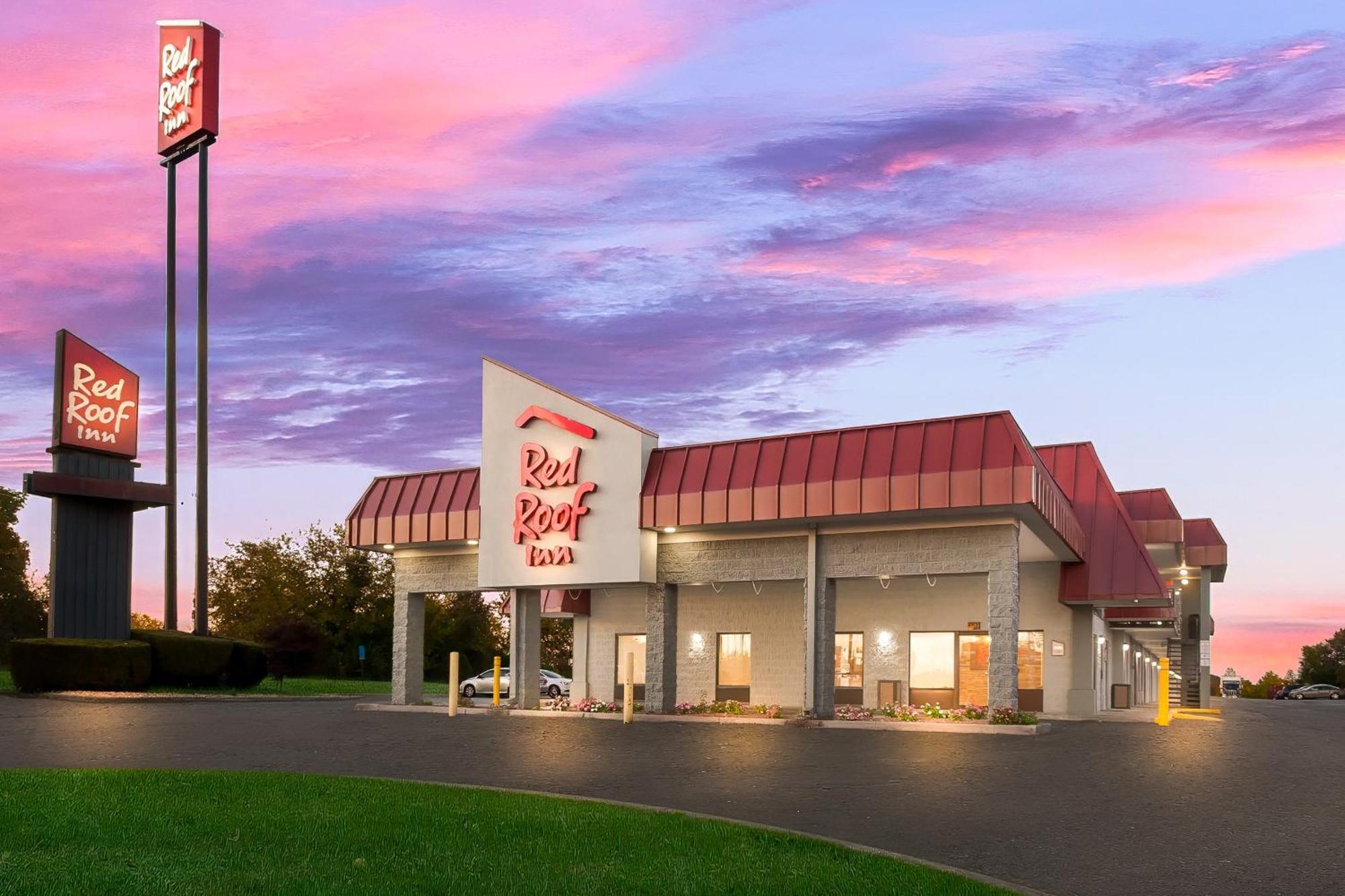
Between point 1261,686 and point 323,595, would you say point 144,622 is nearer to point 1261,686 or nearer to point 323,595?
point 323,595

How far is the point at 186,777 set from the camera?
48.3 feet

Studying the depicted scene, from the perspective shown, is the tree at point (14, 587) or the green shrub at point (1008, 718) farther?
the tree at point (14, 587)

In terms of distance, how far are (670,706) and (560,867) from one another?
20.6 metres

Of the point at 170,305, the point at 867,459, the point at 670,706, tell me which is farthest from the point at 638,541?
the point at 170,305

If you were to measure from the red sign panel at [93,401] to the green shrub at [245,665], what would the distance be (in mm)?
7107

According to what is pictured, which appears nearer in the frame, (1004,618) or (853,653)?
(1004,618)

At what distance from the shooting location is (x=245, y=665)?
132 ft

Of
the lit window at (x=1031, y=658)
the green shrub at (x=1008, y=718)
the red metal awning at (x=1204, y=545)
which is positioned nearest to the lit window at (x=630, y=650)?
the lit window at (x=1031, y=658)

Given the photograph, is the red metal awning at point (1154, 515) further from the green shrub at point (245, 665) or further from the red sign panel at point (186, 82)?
the red sign panel at point (186, 82)

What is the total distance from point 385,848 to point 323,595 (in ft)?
214

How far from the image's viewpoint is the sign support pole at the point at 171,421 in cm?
4138

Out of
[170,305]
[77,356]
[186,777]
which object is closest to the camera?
[186,777]

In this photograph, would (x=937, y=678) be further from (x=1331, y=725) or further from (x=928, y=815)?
(x=928, y=815)

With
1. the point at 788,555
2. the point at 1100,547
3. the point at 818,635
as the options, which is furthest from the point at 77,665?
the point at 1100,547
